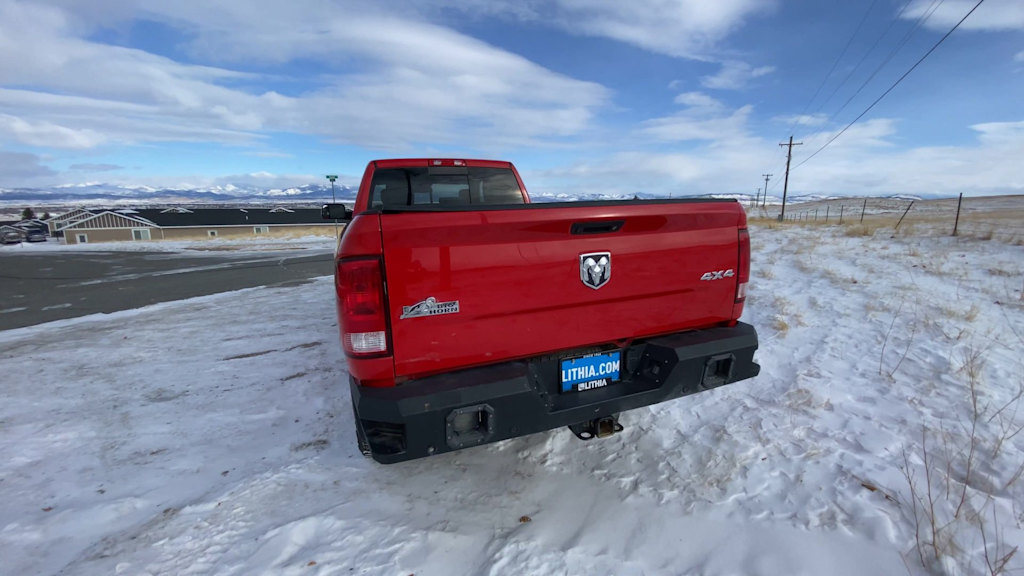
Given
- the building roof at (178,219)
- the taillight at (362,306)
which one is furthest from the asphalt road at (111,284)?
the building roof at (178,219)

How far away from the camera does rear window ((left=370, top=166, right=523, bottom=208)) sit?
4.37 m

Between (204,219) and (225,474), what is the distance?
8834 cm

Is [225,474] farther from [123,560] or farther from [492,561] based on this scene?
[492,561]

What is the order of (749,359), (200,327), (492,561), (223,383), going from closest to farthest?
(492,561)
(749,359)
(223,383)
(200,327)

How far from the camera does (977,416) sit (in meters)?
3.14

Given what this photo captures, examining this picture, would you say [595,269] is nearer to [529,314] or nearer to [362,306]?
[529,314]

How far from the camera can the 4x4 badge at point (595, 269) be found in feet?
8.06

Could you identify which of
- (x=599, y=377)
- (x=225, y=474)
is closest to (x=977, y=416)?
(x=599, y=377)

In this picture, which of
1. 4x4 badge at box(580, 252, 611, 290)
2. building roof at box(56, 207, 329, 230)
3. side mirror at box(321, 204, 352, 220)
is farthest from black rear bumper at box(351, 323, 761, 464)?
building roof at box(56, 207, 329, 230)

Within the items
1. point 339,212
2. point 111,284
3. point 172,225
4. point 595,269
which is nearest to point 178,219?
point 172,225

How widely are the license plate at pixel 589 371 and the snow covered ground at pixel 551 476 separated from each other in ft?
2.24

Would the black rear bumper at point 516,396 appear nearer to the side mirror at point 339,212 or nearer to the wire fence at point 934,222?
the side mirror at point 339,212

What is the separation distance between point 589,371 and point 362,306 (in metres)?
Answer: 1.36

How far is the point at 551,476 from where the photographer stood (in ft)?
9.55
